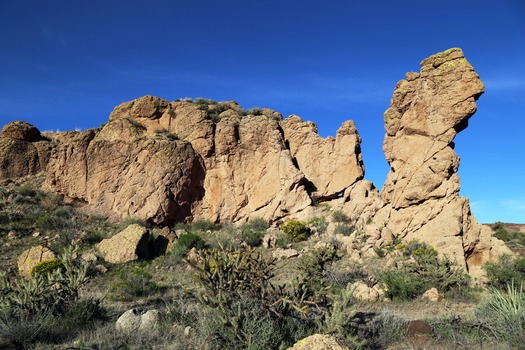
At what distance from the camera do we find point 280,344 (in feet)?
15.9

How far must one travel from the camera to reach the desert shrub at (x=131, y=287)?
11.4m

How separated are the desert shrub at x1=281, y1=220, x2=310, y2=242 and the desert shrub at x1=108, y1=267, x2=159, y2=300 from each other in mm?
8642

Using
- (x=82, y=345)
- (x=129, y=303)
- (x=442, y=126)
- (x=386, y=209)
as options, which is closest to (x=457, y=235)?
(x=386, y=209)

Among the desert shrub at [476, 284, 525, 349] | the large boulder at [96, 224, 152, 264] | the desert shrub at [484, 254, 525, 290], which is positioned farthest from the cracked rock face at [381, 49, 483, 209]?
the large boulder at [96, 224, 152, 264]

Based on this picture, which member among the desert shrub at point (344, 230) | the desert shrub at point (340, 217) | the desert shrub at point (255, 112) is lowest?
the desert shrub at point (344, 230)

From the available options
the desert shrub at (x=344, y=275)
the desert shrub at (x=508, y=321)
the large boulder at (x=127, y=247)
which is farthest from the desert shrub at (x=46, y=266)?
the desert shrub at (x=508, y=321)

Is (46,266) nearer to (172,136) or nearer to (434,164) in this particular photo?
(172,136)

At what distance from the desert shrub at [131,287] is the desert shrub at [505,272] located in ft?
42.4

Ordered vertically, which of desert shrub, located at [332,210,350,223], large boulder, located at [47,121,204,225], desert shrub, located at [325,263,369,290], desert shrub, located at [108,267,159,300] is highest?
large boulder, located at [47,121,204,225]

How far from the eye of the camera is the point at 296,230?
19.5 m

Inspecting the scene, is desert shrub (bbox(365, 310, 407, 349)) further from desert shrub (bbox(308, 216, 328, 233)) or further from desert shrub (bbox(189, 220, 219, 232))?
desert shrub (bbox(189, 220, 219, 232))

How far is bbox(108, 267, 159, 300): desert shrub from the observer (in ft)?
37.4

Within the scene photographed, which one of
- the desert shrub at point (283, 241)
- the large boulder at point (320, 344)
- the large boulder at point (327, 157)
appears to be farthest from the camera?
the large boulder at point (327, 157)

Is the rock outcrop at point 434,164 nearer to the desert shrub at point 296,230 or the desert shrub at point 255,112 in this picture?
the desert shrub at point 296,230
